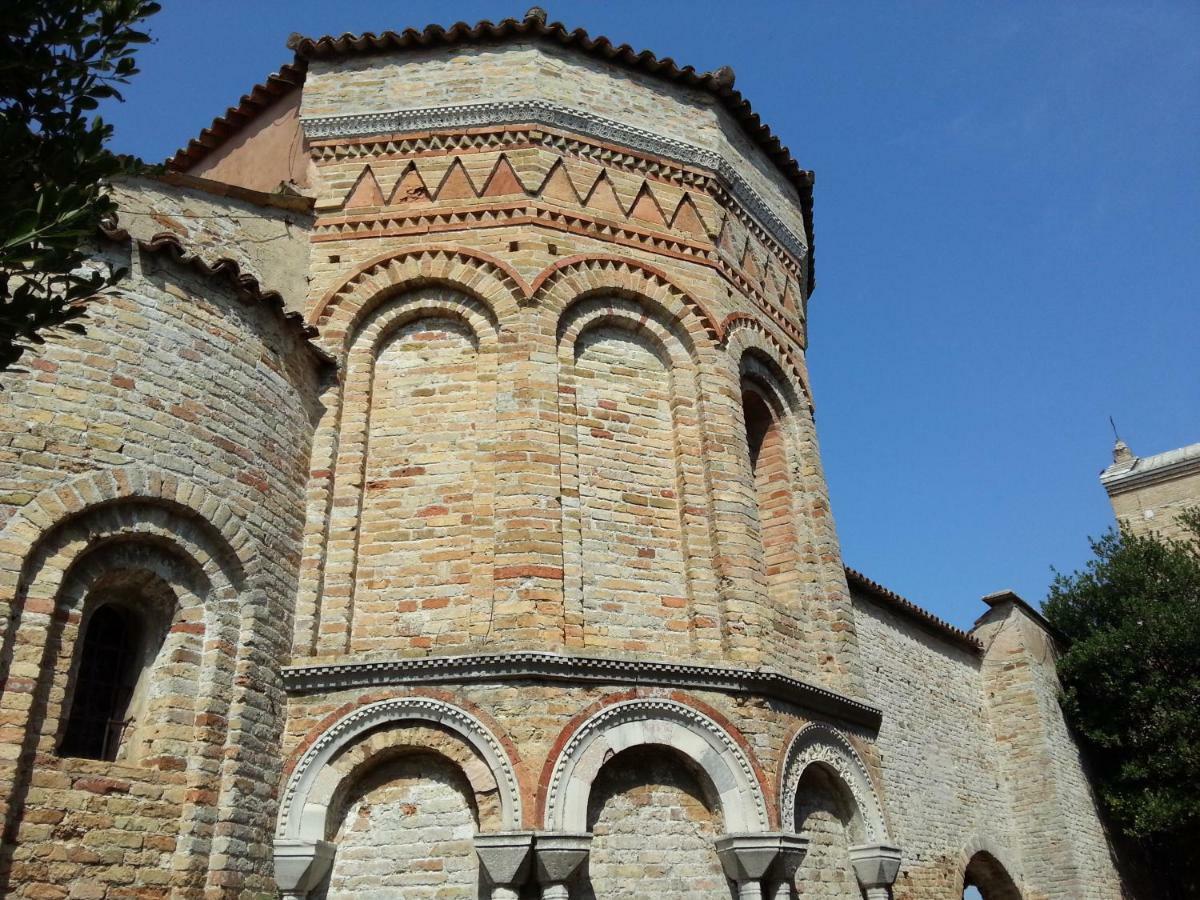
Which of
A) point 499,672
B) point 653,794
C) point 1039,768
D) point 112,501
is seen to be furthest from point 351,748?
point 1039,768

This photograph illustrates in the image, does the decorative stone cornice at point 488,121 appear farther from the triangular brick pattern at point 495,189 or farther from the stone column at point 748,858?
the stone column at point 748,858

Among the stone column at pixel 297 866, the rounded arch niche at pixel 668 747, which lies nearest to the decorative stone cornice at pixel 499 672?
the rounded arch niche at pixel 668 747

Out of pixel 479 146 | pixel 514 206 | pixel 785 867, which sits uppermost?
pixel 479 146

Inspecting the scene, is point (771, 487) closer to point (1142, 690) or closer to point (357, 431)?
point (357, 431)

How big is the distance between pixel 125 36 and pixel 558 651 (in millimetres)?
5066

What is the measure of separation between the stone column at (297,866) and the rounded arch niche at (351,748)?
0.24ft

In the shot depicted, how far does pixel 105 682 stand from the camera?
22.4 feet

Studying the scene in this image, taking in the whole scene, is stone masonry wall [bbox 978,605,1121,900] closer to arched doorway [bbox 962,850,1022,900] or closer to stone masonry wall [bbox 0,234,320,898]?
arched doorway [bbox 962,850,1022,900]

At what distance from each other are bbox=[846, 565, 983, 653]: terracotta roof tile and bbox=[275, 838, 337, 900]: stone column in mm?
7752

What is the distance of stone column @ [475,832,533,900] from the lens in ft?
22.6

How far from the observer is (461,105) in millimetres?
10062

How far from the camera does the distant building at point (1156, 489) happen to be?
27.5 m

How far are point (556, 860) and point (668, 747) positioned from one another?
1.33 m

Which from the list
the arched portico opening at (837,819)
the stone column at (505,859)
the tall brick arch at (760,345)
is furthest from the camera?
the tall brick arch at (760,345)
